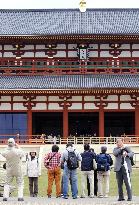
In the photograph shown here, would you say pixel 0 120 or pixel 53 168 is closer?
pixel 53 168

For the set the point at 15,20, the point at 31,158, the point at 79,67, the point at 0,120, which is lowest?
the point at 31,158

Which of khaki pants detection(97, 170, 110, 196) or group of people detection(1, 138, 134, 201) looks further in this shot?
khaki pants detection(97, 170, 110, 196)

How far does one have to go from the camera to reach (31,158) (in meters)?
20.9

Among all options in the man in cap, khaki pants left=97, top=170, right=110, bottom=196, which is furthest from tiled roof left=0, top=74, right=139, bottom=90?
the man in cap

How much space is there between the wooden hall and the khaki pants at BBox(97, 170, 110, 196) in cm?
2072

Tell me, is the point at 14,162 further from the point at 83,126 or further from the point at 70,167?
the point at 83,126

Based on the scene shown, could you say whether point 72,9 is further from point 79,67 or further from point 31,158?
point 31,158

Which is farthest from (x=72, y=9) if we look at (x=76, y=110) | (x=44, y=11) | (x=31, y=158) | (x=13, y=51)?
(x=31, y=158)

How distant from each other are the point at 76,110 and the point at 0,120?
19.5 ft

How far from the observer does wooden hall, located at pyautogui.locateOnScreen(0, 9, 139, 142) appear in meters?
42.4

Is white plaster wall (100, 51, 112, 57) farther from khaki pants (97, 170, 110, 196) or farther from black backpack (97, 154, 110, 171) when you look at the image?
black backpack (97, 154, 110, 171)

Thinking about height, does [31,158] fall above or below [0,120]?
below

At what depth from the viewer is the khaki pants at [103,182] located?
66.9ft

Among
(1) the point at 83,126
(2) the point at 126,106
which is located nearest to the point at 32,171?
(2) the point at 126,106
